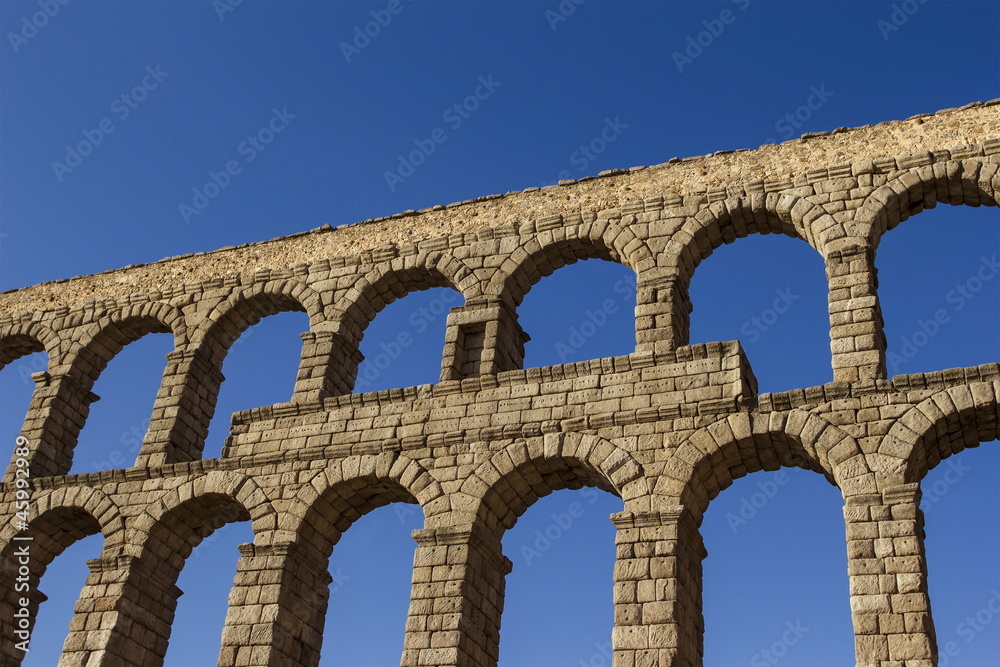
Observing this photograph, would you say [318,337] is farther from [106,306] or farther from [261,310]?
[106,306]

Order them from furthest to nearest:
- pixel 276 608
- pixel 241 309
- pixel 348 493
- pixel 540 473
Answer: pixel 241 309 < pixel 348 493 < pixel 540 473 < pixel 276 608

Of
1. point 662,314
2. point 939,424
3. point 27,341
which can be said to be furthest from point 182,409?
point 939,424

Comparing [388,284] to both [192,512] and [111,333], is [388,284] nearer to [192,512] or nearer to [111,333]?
[192,512]

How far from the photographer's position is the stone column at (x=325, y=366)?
48.7 feet

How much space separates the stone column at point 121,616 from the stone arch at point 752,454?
22.6ft

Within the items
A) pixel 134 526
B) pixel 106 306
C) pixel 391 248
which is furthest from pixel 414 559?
pixel 106 306

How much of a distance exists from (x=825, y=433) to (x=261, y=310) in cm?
920

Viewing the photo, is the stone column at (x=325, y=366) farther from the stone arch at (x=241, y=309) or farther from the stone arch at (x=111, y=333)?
the stone arch at (x=111, y=333)

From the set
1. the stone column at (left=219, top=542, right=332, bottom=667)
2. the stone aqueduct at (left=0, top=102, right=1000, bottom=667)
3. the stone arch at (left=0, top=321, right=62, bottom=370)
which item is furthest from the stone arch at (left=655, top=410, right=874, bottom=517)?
the stone arch at (left=0, top=321, right=62, bottom=370)

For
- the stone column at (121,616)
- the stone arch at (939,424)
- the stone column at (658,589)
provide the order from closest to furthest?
the stone column at (658,589)
the stone arch at (939,424)
the stone column at (121,616)

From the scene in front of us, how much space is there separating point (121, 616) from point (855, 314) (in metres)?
9.89

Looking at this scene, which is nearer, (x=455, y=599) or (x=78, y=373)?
(x=455, y=599)

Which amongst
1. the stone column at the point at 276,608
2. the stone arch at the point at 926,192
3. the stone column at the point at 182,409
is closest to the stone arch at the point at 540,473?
the stone column at the point at 276,608

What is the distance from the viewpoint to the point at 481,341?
48.1ft
